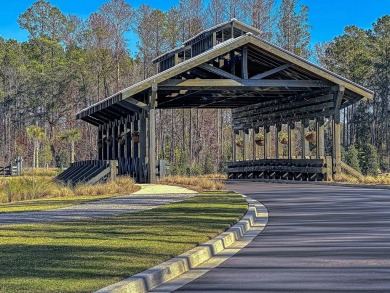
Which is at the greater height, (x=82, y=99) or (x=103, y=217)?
(x=82, y=99)

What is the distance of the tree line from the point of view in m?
70.3

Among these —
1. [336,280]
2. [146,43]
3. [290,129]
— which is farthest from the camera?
[146,43]

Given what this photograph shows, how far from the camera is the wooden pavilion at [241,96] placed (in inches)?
1248

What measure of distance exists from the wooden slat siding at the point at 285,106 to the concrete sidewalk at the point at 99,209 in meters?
12.9

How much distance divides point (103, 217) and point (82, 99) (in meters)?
71.6

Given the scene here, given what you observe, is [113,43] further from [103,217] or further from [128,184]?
[103,217]

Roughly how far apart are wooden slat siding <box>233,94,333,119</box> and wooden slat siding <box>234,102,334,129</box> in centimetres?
19

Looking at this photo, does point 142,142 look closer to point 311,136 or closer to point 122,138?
point 122,138

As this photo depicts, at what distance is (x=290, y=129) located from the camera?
39125 mm

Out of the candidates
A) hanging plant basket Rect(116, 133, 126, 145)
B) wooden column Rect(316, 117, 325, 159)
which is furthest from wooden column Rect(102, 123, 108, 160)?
wooden column Rect(316, 117, 325, 159)

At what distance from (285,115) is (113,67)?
3986 centimetres

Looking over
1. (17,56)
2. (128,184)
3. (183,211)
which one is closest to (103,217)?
(183,211)

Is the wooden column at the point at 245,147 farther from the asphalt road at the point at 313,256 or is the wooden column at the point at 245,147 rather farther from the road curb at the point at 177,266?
the road curb at the point at 177,266

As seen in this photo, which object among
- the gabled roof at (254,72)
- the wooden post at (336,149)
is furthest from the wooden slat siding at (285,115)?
the gabled roof at (254,72)
